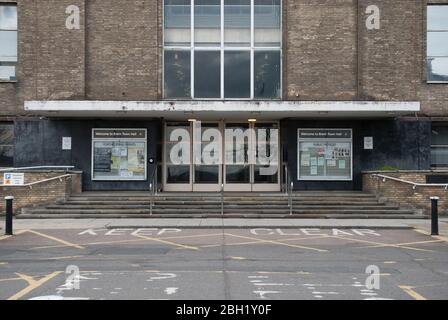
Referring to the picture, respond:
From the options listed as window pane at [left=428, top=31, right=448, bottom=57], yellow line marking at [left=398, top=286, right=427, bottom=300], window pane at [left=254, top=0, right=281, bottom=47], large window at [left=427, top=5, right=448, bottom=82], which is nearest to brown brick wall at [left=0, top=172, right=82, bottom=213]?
window pane at [left=254, top=0, right=281, bottom=47]

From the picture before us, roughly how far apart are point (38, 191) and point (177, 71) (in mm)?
7584

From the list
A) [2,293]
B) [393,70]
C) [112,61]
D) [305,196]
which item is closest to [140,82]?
[112,61]

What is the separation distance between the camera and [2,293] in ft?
28.8

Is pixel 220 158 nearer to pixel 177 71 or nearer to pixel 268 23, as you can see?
pixel 177 71

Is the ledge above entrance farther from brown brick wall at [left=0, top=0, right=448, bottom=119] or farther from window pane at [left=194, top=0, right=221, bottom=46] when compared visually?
window pane at [left=194, top=0, right=221, bottom=46]

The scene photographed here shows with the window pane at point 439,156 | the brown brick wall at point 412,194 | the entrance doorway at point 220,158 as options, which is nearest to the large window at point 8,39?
the entrance doorway at point 220,158

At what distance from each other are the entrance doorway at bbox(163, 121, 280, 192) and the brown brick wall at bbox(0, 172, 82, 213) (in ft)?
15.5

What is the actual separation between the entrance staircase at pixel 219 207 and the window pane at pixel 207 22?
683 centimetres

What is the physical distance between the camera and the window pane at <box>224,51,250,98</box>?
26.0m

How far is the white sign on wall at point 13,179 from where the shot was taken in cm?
2211

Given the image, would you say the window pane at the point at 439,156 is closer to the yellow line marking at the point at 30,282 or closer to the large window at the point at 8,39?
the large window at the point at 8,39

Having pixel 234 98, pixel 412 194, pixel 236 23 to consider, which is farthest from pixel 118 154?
pixel 412 194

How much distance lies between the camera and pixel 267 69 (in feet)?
85.7

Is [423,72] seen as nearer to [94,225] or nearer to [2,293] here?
[94,225]
